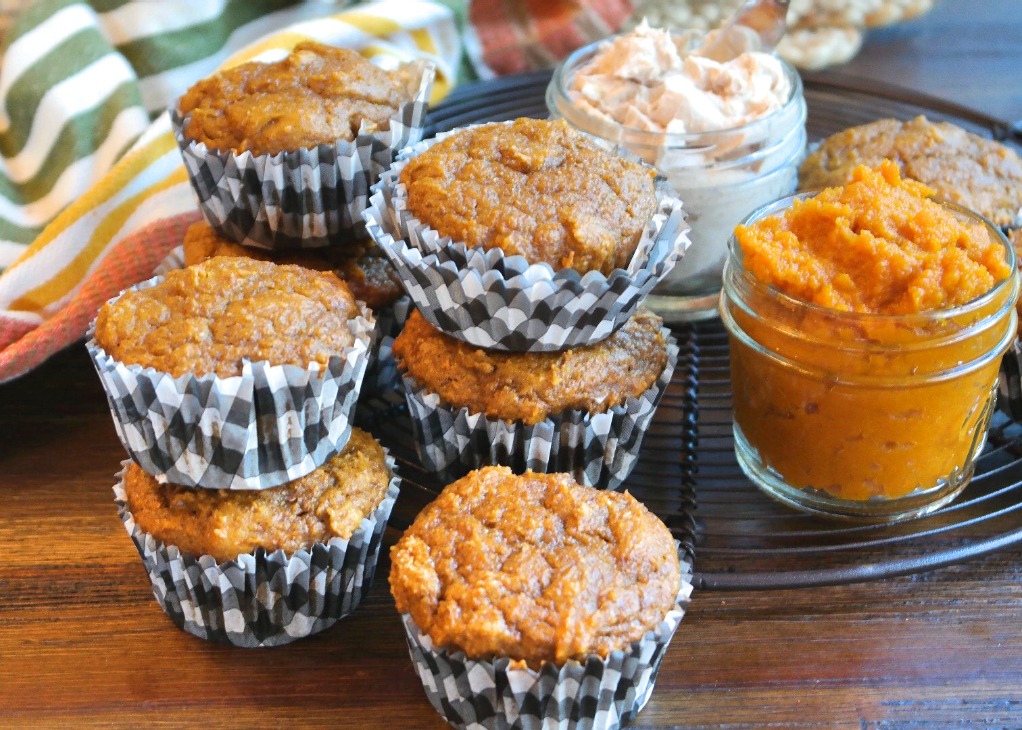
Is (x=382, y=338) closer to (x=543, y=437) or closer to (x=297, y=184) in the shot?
(x=297, y=184)

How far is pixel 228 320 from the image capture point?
6.71ft

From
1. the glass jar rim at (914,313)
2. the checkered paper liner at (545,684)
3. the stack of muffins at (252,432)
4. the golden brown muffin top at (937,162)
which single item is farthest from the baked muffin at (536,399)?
the golden brown muffin top at (937,162)

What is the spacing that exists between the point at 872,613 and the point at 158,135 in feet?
7.27

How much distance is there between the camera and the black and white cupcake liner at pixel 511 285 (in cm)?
207

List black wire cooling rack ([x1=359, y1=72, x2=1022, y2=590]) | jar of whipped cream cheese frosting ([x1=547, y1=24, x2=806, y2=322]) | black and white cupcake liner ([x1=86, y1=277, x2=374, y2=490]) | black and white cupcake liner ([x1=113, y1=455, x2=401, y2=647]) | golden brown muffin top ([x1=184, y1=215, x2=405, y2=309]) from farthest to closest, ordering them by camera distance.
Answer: jar of whipped cream cheese frosting ([x1=547, y1=24, x2=806, y2=322])
golden brown muffin top ([x1=184, y1=215, x2=405, y2=309])
black wire cooling rack ([x1=359, y1=72, x2=1022, y2=590])
black and white cupcake liner ([x1=113, y1=455, x2=401, y2=647])
black and white cupcake liner ([x1=86, y1=277, x2=374, y2=490])

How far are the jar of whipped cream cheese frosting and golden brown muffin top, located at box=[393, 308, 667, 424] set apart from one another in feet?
1.78

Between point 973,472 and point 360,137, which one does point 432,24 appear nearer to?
point 360,137

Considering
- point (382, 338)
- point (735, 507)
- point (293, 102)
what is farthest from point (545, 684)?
point (293, 102)

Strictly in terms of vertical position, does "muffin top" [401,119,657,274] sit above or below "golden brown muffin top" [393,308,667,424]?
above

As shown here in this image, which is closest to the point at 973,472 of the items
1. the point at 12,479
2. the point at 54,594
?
the point at 54,594

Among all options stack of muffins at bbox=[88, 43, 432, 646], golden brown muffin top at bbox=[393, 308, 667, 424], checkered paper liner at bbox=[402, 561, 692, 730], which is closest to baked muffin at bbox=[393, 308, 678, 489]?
golden brown muffin top at bbox=[393, 308, 667, 424]

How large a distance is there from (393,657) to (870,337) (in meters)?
1.12

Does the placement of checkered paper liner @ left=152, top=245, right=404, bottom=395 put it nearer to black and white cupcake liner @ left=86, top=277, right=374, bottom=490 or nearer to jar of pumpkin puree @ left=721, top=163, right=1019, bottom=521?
black and white cupcake liner @ left=86, top=277, right=374, bottom=490

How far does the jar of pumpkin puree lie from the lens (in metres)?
2.11
